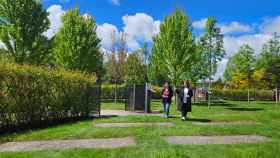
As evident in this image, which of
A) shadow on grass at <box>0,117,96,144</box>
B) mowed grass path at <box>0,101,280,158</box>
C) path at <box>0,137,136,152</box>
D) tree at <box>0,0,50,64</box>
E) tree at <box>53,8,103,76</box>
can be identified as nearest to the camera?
mowed grass path at <box>0,101,280,158</box>

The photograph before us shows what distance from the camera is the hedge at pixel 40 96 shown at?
35.1ft

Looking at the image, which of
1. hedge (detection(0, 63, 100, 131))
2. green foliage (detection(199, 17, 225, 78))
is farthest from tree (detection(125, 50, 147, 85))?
hedge (detection(0, 63, 100, 131))

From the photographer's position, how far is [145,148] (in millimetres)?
7727

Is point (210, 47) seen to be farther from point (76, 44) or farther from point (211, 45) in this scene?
point (76, 44)

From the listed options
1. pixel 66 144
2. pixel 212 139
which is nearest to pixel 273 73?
pixel 212 139

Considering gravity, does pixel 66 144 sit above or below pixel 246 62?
below

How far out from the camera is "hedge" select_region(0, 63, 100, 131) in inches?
421

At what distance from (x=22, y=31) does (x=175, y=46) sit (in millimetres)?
12410

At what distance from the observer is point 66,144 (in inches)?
334

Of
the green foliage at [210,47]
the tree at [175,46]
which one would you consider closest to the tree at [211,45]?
the green foliage at [210,47]

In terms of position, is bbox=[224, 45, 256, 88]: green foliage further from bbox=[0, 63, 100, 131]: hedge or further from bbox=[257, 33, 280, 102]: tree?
bbox=[0, 63, 100, 131]: hedge

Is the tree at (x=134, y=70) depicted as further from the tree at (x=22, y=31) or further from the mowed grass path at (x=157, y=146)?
the mowed grass path at (x=157, y=146)

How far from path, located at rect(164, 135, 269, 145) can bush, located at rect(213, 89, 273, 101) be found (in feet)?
121

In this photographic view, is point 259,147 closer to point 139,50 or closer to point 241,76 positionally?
point 241,76
